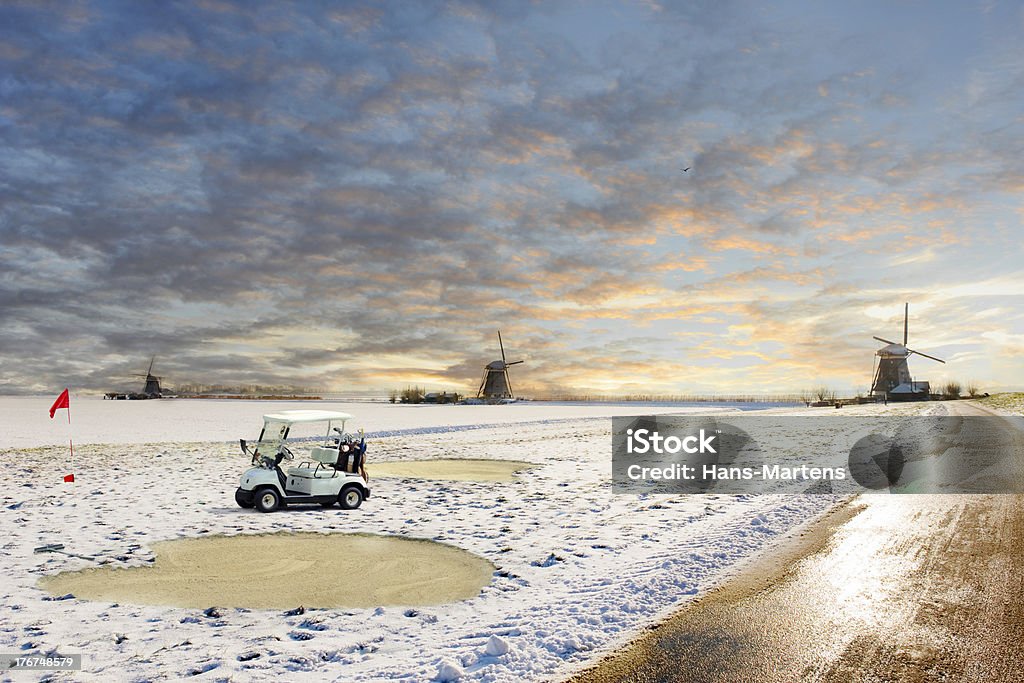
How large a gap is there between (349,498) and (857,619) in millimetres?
12001

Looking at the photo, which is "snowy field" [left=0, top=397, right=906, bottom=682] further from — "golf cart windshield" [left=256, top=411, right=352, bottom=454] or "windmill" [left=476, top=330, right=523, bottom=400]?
"windmill" [left=476, top=330, right=523, bottom=400]

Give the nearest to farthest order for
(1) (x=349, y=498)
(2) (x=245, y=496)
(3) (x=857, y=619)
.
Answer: (3) (x=857, y=619) < (2) (x=245, y=496) < (1) (x=349, y=498)

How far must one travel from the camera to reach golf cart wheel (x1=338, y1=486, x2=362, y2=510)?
16094 mm

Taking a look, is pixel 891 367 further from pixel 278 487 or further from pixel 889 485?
pixel 278 487

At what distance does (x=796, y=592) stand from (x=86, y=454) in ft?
98.8

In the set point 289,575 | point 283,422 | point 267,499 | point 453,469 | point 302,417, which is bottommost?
point 289,575

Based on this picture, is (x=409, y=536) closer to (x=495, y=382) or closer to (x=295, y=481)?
(x=295, y=481)

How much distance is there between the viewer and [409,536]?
13.1m

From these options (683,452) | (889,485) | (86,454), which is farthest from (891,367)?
(86,454)

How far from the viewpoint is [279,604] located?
356 inches

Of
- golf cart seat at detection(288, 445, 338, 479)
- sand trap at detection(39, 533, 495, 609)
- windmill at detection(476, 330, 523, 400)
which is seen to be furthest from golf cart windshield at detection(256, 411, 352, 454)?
windmill at detection(476, 330, 523, 400)

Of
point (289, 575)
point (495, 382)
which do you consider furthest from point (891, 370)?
point (289, 575)

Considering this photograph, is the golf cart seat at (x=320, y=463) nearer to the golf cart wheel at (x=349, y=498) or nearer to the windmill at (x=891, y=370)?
the golf cart wheel at (x=349, y=498)

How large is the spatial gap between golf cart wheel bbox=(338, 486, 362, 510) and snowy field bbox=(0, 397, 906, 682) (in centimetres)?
45
